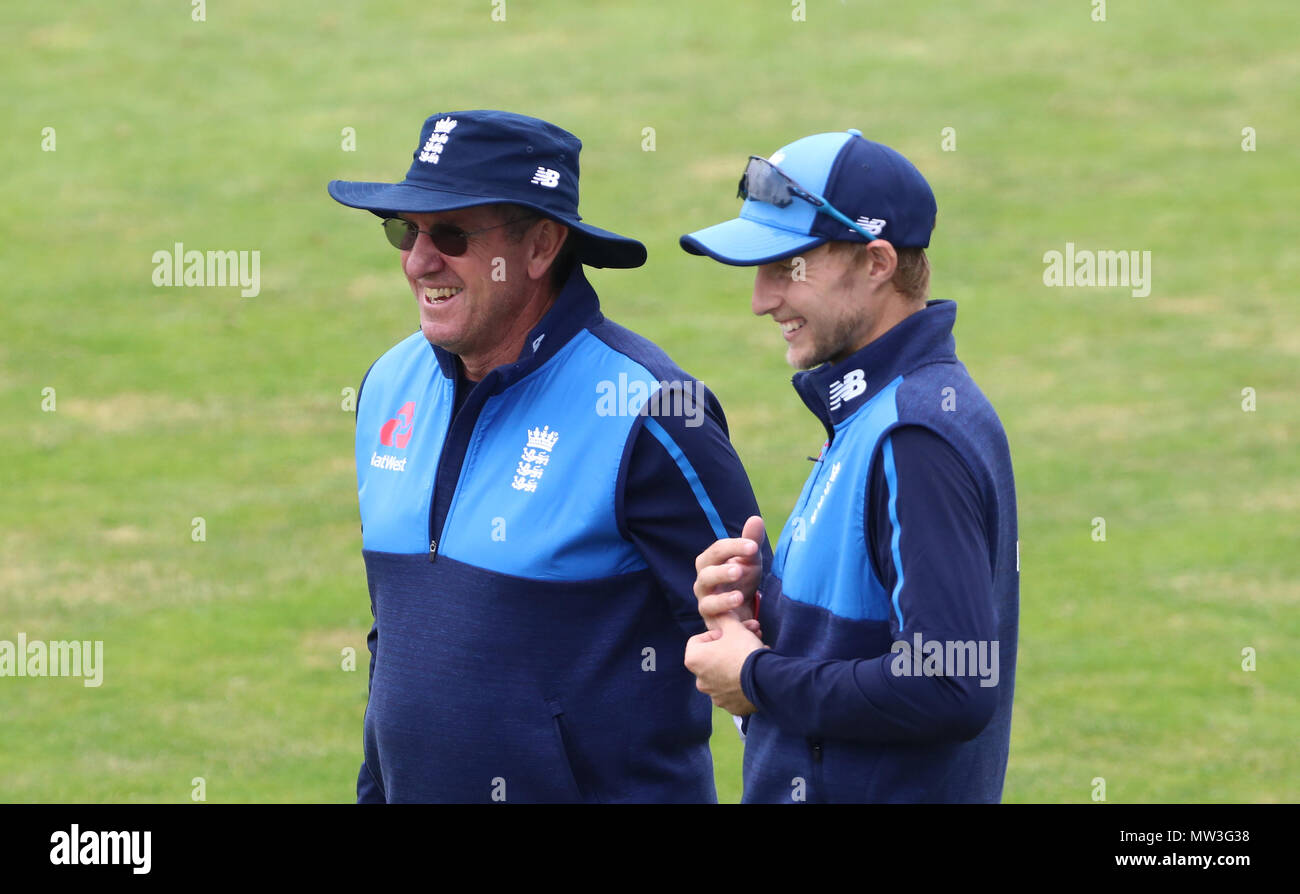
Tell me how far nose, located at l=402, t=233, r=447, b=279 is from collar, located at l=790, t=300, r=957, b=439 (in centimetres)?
114

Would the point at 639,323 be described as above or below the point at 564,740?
above

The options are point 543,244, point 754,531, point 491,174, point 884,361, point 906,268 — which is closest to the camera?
point 884,361

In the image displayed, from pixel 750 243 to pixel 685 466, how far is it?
2.04ft

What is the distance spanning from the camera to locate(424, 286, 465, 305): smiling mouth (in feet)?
14.1

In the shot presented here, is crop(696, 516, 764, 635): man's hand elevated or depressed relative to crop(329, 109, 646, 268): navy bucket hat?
depressed

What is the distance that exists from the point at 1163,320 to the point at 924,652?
1167cm

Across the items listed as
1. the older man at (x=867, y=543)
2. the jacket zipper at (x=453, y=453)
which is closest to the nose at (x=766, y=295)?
the older man at (x=867, y=543)

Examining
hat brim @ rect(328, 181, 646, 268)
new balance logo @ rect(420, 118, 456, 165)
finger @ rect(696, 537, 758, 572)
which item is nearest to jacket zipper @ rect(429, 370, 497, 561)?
hat brim @ rect(328, 181, 646, 268)

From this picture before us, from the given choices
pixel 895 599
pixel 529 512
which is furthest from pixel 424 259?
pixel 895 599

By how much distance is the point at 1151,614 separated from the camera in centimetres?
979

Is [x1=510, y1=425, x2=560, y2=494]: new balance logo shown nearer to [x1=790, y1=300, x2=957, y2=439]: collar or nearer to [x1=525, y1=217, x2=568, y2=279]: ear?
[x1=525, y1=217, x2=568, y2=279]: ear

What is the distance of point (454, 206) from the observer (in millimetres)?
4184

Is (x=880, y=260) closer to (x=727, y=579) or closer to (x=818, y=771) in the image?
(x=727, y=579)

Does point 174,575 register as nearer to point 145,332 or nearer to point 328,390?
point 328,390
